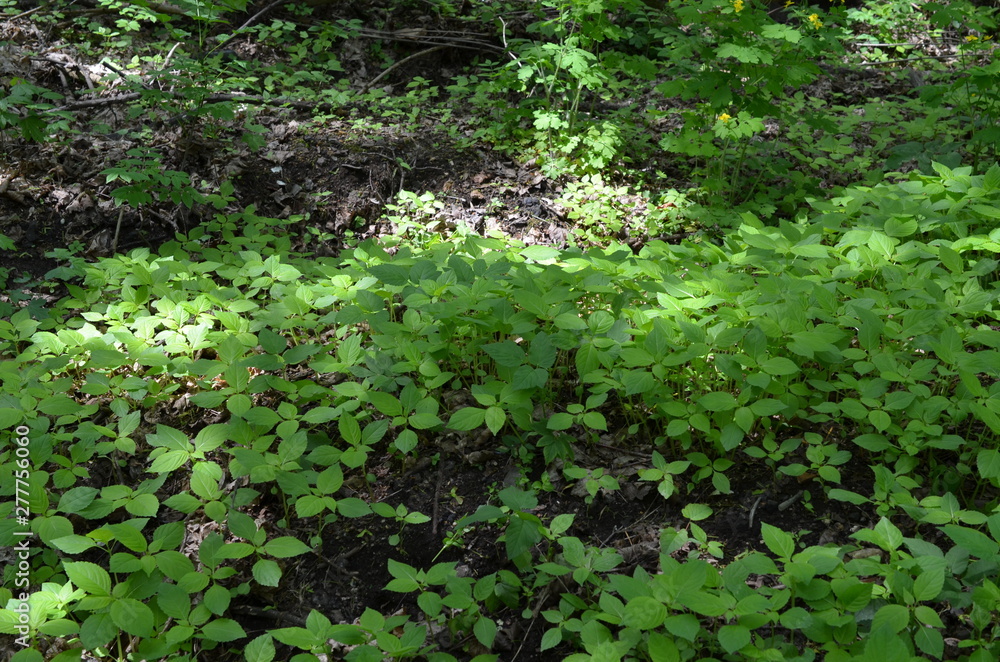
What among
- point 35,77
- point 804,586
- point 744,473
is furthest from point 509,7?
point 804,586

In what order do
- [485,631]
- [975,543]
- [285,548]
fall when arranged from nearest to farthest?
1. [975,543]
2. [485,631]
3. [285,548]

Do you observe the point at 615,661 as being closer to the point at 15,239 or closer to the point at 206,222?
the point at 206,222

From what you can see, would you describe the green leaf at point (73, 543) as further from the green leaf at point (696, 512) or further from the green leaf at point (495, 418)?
the green leaf at point (696, 512)

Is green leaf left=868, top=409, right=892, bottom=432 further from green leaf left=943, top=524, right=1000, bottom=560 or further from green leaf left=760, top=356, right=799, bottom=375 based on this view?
green leaf left=943, top=524, right=1000, bottom=560

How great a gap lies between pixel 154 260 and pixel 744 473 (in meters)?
3.17

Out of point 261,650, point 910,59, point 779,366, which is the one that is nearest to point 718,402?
point 779,366

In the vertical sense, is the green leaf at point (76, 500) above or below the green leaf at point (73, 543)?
above

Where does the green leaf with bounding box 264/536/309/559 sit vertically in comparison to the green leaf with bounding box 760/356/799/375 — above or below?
below

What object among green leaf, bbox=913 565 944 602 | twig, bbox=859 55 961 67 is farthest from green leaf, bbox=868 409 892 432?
twig, bbox=859 55 961 67

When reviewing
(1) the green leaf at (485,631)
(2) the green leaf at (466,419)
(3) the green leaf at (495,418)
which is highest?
(3) the green leaf at (495,418)

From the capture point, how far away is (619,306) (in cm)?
271

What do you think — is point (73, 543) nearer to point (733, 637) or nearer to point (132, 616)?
point (132, 616)

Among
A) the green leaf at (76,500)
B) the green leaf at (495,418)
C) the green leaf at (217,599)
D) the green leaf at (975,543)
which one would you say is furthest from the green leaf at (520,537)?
the green leaf at (76,500)

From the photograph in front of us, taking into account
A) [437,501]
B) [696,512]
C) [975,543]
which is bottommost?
[437,501]
